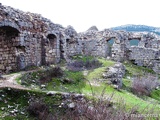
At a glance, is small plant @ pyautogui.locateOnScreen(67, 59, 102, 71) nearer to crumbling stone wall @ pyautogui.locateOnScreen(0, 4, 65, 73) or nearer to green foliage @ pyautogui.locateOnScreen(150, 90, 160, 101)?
crumbling stone wall @ pyautogui.locateOnScreen(0, 4, 65, 73)

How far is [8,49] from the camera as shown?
535 inches

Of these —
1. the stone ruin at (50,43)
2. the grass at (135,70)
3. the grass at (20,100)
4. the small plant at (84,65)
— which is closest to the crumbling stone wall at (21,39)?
the stone ruin at (50,43)

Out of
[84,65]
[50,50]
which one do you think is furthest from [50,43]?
[84,65]

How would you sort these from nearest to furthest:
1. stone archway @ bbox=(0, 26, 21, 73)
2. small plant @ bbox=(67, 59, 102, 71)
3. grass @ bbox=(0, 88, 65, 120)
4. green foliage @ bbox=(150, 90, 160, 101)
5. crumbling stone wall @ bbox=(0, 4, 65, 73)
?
grass @ bbox=(0, 88, 65, 120) < crumbling stone wall @ bbox=(0, 4, 65, 73) < stone archway @ bbox=(0, 26, 21, 73) < green foliage @ bbox=(150, 90, 160, 101) < small plant @ bbox=(67, 59, 102, 71)

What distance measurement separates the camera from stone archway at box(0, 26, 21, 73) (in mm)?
13281

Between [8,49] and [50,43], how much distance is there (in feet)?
16.0

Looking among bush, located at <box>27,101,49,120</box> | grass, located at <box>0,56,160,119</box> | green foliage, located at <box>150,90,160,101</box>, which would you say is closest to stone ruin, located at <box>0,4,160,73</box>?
grass, located at <box>0,56,160,119</box>

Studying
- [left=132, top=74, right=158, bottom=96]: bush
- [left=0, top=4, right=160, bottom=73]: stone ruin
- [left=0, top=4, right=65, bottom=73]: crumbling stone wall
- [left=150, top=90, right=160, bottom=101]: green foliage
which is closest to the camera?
[left=0, top=4, right=65, bottom=73]: crumbling stone wall

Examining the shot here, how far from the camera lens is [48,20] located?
17.5m

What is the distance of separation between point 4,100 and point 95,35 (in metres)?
18.1

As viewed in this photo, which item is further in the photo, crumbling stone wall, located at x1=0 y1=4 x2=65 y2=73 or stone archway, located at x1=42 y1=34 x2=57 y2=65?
stone archway, located at x1=42 y1=34 x2=57 y2=65

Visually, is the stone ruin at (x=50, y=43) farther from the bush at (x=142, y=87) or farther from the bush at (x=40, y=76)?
the bush at (x=142, y=87)

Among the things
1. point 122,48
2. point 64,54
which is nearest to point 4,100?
point 64,54

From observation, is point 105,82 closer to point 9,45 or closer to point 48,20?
point 9,45
